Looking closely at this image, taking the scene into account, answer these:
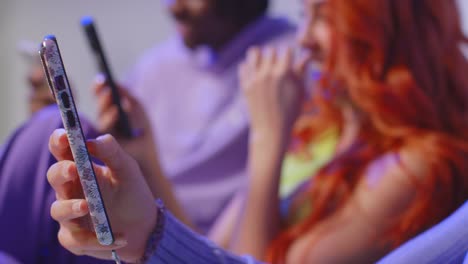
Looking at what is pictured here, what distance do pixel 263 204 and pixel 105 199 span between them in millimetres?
278

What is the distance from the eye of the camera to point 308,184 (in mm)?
613

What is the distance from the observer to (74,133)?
0.28 metres

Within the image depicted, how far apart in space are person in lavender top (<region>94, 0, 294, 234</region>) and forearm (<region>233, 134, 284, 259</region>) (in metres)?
0.21

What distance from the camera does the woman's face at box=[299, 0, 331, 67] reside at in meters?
0.59

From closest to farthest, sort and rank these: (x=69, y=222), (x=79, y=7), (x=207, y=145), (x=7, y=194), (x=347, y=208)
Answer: (x=69, y=222), (x=7, y=194), (x=347, y=208), (x=207, y=145), (x=79, y=7)

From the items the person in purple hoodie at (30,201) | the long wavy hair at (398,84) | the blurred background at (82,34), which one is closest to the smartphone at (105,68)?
the person in purple hoodie at (30,201)

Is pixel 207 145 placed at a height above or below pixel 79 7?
below

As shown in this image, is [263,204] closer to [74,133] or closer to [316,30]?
[316,30]

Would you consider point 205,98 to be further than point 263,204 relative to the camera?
Yes

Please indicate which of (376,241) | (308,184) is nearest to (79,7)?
(308,184)

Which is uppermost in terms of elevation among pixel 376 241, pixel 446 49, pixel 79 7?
pixel 79 7

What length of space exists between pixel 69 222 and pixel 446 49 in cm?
40

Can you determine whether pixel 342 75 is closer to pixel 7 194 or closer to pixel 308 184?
pixel 308 184

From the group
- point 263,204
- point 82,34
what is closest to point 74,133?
point 263,204
